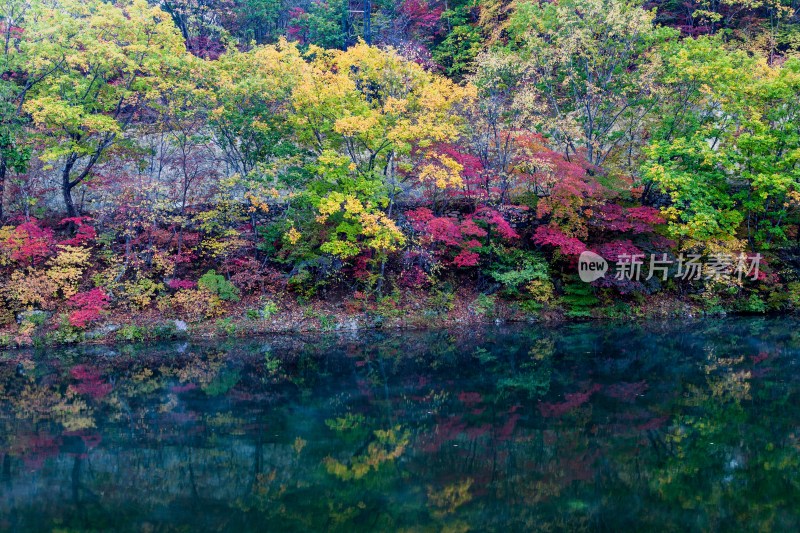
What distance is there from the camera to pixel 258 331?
59.9 ft

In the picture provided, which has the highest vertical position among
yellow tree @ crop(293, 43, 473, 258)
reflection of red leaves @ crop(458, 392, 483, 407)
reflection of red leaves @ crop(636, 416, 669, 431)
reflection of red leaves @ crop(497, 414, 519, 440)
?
yellow tree @ crop(293, 43, 473, 258)

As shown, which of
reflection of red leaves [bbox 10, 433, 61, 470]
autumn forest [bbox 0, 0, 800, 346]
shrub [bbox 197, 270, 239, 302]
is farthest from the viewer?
shrub [bbox 197, 270, 239, 302]

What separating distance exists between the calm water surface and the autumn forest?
316 centimetres

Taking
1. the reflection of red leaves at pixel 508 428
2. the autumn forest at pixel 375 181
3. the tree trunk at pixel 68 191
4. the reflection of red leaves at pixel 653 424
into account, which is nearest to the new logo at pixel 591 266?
the autumn forest at pixel 375 181

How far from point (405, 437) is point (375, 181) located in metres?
9.85

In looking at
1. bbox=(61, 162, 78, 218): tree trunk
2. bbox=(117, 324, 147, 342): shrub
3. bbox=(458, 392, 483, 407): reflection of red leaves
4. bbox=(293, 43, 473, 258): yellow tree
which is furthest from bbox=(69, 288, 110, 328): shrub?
bbox=(458, 392, 483, 407): reflection of red leaves

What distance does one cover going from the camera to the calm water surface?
7551mm

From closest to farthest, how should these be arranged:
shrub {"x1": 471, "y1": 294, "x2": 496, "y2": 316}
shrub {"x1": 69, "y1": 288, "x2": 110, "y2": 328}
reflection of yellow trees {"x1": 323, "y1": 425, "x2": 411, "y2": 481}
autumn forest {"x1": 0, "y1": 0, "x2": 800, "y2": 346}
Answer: reflection of yellow trees {"x1": 323, "y1": 425, "x2": 411, "y2": 481} → shrub {"x1": 69, "y1": 288, "x2": 110, "y2": 328} → autumn forest {"x1": 0, "y1": 0, "x2": 800, "y2": 346} → shrub {"x1": 471, "y1": 294, "x2": 496, "y2": 316}

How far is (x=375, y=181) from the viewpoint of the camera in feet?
60.0

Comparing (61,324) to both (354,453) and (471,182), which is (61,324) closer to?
(354,453)

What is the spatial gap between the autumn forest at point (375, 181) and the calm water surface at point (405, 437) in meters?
3.16

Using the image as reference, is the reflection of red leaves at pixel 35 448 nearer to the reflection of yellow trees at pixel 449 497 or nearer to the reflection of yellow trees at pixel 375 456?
the reflection of yellow trees at pixel 375 456

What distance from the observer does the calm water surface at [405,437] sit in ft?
24.8

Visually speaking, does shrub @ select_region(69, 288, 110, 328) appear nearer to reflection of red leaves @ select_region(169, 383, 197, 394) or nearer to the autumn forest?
the autumn forest
